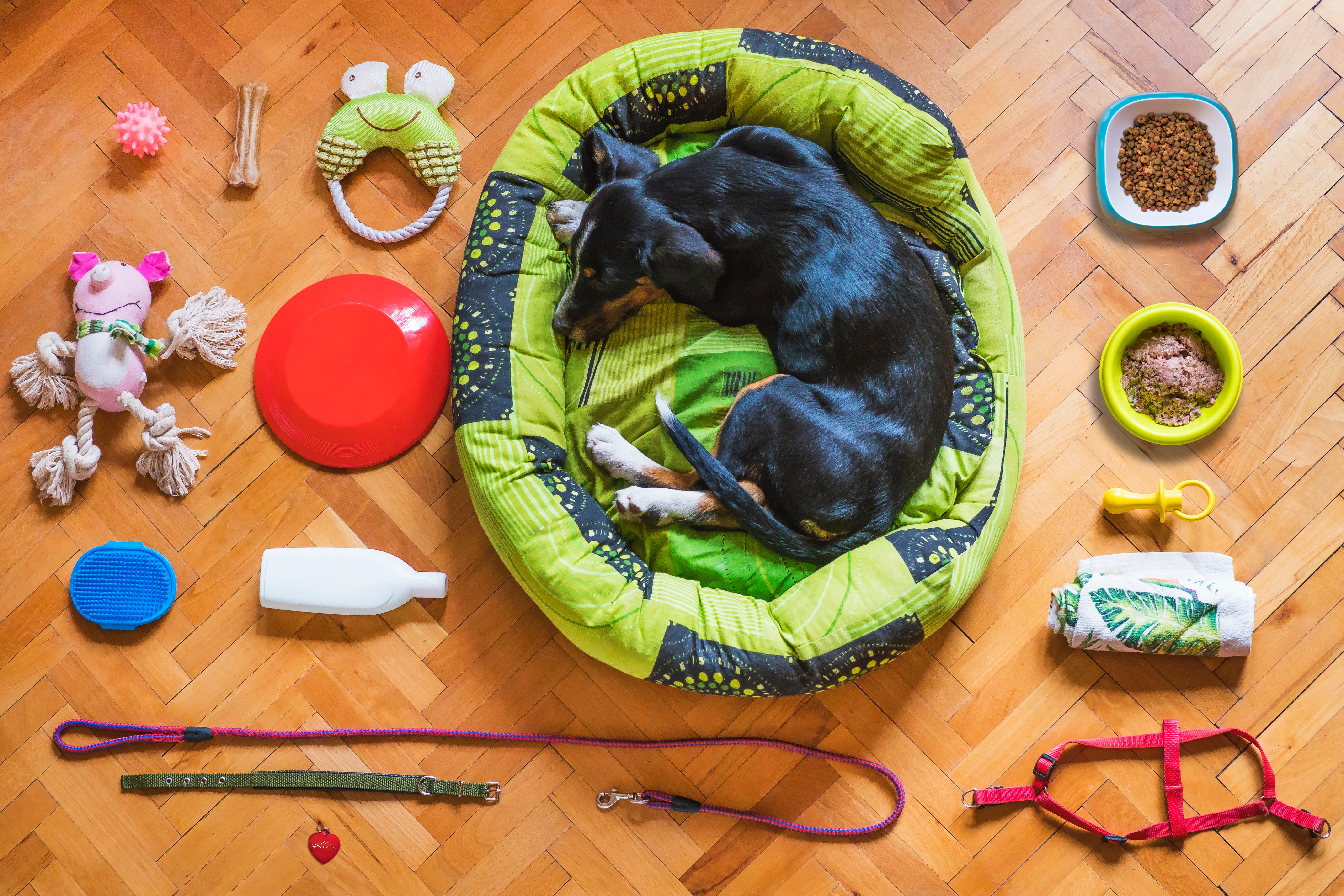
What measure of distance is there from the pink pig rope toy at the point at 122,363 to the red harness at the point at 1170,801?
7.39 ft

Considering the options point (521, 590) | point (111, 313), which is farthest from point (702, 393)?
point (111, 313)

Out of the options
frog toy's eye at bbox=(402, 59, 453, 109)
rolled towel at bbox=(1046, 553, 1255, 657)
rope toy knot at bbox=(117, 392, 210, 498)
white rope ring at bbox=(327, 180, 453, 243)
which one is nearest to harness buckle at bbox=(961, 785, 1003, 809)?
rolled towel at bbox=(1046, 553, 1255, 657)

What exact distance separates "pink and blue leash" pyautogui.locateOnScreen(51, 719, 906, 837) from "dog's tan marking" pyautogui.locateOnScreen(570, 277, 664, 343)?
1.03 metres

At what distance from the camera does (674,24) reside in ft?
8.21

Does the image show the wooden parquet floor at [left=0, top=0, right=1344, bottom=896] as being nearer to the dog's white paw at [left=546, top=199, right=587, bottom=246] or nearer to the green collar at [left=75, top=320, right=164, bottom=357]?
the green collar at [left=75, top=320, right=164, bottom=357]

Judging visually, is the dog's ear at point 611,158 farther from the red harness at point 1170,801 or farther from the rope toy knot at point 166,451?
the red harness at point 1170,801

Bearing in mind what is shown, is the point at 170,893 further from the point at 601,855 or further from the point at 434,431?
the point at 434,431

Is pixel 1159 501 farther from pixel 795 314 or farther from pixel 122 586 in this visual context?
pixel 122 586

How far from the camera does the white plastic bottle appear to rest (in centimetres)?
227

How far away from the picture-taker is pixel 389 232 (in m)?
2.41

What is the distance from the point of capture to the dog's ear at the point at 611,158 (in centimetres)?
219

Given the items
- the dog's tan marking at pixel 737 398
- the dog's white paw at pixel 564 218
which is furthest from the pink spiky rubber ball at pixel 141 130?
the dog's tan marking at pixel 737 398

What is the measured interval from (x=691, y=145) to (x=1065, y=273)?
1.07m

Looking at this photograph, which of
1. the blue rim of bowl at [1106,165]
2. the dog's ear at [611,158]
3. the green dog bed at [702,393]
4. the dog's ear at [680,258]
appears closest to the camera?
the dog's ear at [680,258]
